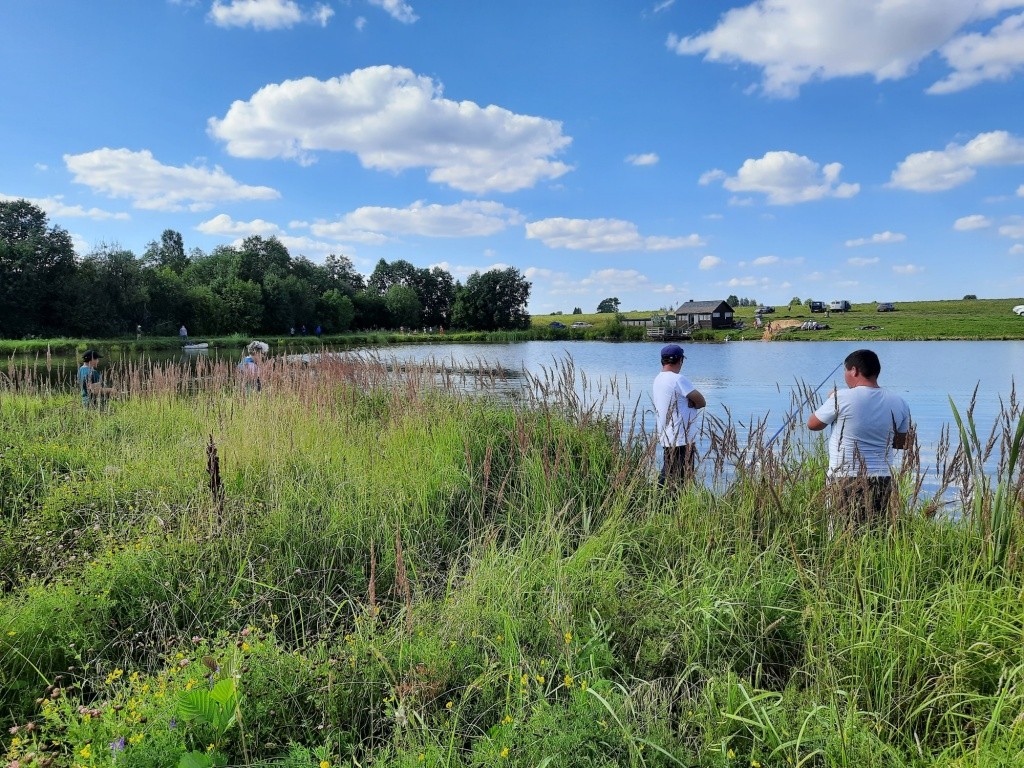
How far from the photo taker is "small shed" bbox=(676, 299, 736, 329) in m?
82.2

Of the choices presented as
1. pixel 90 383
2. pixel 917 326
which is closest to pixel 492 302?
pixel 917 326

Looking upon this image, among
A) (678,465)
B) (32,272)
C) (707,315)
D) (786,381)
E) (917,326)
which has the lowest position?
(786,381)

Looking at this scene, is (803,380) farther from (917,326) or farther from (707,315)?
(707,315)

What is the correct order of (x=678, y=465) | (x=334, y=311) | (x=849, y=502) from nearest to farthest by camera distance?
(x=849, y=502) < (x=678, y=465) < (x=334, y=311)

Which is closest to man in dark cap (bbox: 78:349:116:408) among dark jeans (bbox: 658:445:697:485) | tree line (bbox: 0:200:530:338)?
dark jeans (bbox: 658:445:697:485)

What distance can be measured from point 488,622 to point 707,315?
87676mm

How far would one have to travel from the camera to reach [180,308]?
192 ft

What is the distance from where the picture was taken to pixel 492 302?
317ft

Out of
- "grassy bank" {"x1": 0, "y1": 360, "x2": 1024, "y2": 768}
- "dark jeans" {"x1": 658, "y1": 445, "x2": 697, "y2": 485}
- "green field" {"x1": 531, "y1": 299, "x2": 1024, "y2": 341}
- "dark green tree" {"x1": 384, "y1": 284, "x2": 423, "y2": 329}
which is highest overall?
"dark green tree" {"x1": 384, "y1": 284, "x2": 423, "y2": 329}

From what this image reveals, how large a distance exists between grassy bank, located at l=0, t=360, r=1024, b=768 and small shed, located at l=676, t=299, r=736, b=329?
80.0 meters

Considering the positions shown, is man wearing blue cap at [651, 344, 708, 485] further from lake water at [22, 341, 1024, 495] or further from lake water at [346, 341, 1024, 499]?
lake water at [346, 341, 1024, 499]

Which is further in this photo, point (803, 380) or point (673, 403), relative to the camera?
point (803, 380)

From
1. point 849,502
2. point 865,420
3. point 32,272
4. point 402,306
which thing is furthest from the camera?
point 402,306

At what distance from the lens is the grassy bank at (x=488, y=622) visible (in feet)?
6.34
